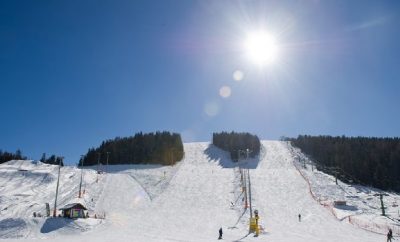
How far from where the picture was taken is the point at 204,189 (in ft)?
244

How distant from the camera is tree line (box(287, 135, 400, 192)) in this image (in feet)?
310

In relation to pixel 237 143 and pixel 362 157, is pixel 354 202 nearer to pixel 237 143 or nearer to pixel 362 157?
pixel 362 157

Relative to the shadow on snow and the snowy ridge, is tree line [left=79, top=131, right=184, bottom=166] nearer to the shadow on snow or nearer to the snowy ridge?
the shadow on snow

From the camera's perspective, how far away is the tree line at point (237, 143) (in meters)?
119

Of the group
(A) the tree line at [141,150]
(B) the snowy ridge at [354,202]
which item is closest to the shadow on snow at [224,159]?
(A) the tree line at [141,150]

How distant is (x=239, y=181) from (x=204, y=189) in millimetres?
9018

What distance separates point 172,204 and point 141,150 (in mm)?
49817

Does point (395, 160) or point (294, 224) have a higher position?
point (395, 160)

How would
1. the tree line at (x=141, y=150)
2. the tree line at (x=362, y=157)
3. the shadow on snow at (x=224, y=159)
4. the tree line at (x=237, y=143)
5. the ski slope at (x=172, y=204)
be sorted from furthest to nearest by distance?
the tree line at (x=237, y=143) → the tree line at (x=141, y=150) → the shadow on snow at (x=224, y=159) → the tree line at (x=362, y=157) → the ski slope at (x=172, y=204)

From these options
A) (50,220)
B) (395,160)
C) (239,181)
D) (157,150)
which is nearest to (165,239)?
(50,220)

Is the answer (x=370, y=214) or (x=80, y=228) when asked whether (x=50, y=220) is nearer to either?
(x=80, y=228)

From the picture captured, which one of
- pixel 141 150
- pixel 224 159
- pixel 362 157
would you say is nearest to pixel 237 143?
pixel 224 159

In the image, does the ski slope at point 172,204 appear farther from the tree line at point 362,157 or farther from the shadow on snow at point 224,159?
the tree line at point 362,157

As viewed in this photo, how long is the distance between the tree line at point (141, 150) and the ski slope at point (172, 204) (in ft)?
19.4
